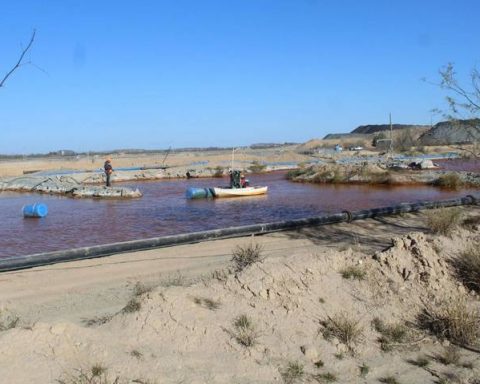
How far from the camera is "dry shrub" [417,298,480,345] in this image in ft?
22.4

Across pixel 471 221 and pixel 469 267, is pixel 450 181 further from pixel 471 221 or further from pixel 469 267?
pixel 469 267

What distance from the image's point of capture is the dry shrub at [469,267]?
8.43m

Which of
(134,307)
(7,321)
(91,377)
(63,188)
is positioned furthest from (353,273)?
(63,188)

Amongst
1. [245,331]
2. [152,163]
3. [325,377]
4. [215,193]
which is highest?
[152,163]

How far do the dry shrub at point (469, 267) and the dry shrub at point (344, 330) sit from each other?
2.58 metres

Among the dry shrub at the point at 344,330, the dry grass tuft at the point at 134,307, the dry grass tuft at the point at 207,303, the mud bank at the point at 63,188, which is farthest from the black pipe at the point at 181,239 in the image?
the mud bank at the point at 63,188

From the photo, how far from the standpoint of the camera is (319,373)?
5.87 meters

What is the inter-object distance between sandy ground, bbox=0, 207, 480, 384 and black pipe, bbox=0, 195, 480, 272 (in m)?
0.68

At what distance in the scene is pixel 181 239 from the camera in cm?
1266

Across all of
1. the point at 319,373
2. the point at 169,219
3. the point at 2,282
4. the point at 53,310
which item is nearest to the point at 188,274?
the point at 53,310

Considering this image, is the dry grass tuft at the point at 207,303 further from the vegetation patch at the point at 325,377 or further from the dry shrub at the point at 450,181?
the dry shrub at the point at 450,181

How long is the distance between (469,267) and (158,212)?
60.8 ft

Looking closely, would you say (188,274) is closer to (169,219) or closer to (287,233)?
(287,233)

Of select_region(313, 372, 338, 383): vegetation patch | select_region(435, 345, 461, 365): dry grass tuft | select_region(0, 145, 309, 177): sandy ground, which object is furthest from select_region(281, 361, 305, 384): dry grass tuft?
select_region(0, 145, 309, 177): sandy ground
